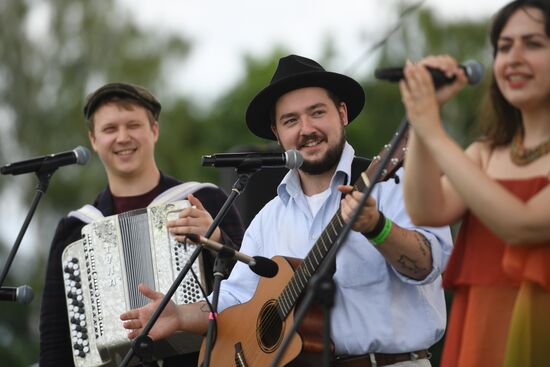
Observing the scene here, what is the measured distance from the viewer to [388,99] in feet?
97.1

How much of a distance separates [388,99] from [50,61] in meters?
9.16

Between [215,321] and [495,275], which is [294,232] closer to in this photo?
[215,321]

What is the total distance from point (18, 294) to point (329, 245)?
5.34ft

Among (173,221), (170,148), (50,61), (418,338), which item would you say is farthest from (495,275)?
(170,148)

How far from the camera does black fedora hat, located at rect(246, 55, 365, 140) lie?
520cm

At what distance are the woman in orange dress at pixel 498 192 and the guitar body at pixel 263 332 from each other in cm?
105

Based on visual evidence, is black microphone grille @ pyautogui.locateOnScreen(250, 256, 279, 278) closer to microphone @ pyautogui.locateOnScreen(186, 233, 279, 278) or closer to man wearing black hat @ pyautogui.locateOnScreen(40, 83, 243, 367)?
microphone @ pyautogui.locateOnScreen(186, 233, 279, 278)

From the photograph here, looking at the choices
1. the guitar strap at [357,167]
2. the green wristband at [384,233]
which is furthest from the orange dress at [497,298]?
the guitar strap at [357,167]

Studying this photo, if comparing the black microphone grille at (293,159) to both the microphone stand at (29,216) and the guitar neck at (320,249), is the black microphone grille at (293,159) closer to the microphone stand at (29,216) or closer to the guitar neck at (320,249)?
the guitar neck at (320,249)

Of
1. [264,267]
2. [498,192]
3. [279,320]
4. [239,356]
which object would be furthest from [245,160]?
[498,192]

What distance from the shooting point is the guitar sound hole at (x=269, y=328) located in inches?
195

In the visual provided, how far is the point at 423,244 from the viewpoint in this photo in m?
4.44

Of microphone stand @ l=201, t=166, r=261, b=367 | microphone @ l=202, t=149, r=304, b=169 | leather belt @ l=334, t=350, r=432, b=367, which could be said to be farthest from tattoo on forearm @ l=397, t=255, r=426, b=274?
microphone stand @ l=201, t=166, r=261, b=367

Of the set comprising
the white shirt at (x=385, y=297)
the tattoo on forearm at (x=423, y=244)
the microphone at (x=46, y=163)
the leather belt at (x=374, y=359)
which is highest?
the microphone at (x=46, y=163)
